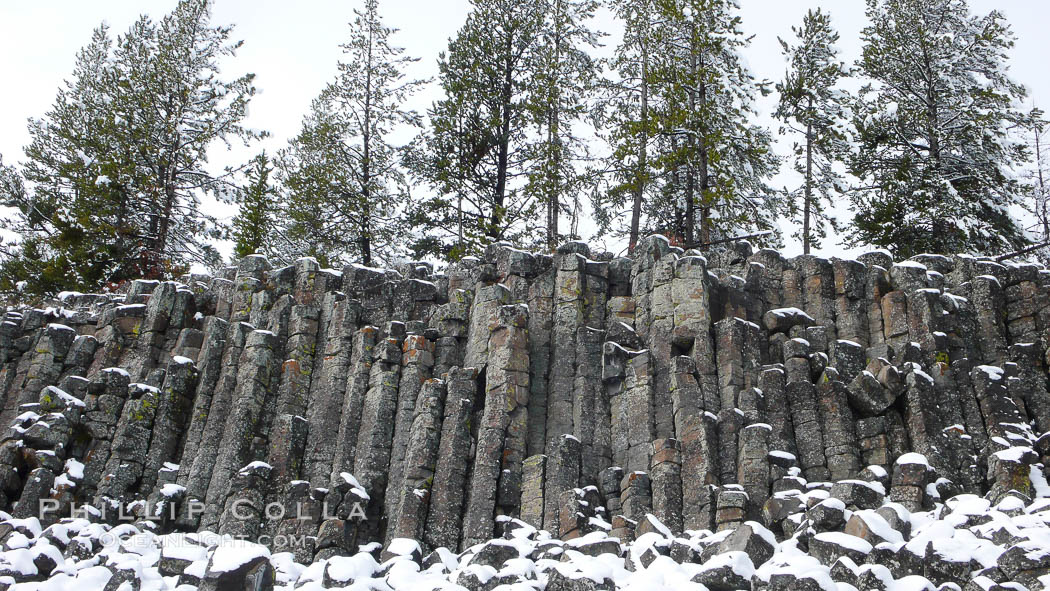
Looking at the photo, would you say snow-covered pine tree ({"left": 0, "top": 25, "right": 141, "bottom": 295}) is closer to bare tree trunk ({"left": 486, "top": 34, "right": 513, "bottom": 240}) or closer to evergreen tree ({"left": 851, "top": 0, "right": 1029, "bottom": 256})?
bare tree trunk ({"left": 486, "top": 34, "right": 513, "bottom": 240})

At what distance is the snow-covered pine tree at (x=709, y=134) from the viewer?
3478 cm

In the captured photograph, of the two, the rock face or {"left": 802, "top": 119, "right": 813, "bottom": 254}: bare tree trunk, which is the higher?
{"left": 802, "top": 119, "right": 813, "bottom": 254}: bare tree trunk

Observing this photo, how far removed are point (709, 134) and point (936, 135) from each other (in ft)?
26.1

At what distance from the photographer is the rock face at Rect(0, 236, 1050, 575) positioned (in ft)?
72.1

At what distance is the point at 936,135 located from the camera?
34438 mm

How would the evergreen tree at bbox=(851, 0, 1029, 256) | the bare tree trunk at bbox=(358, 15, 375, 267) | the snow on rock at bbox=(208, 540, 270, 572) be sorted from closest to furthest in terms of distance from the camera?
the snow on rock at bbox=(208, 540, 270, 572)
the evergreen tree at bbox=(851, 0, 1029, 256)
the bare tree trunk at bbox=(358, 15, 375, 267)

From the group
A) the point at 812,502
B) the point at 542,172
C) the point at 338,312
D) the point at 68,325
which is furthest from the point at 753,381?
the point at 68,325

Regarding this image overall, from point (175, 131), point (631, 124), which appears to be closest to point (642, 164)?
point (631, 124)

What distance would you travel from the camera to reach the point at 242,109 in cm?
4106

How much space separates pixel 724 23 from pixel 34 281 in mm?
28568

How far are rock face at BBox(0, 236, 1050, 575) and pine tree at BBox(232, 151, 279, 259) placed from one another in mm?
9008

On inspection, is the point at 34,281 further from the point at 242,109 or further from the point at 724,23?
the point at 724,23

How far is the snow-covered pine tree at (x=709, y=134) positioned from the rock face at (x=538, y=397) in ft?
23.4

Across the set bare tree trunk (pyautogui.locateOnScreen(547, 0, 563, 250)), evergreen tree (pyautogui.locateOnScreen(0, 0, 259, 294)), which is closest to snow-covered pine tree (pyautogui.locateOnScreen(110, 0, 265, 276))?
evergreen tree (pyautogui.locateOnScreen(0, 0, 259, 294))
